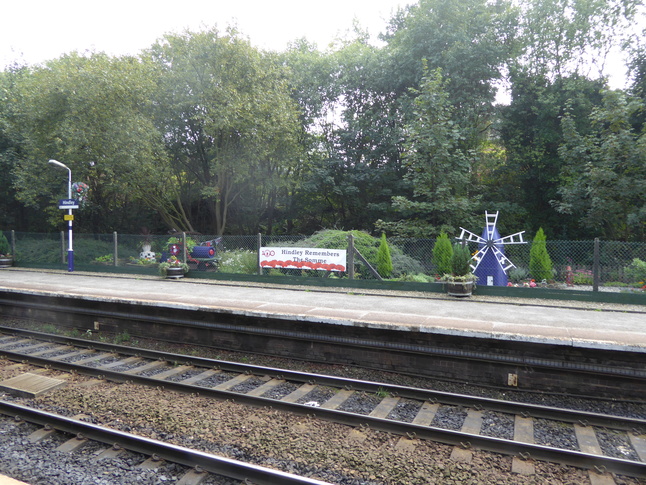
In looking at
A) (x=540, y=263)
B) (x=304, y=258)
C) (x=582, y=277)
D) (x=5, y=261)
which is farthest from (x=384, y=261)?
(x=5, y=261)

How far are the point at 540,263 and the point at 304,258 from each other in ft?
23.7

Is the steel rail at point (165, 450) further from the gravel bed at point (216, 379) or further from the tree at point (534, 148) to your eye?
the tree at point (534, 148)

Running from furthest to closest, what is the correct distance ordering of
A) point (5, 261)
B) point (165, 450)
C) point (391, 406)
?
point (5, 261) → point (391, 406) → point (165, 450)

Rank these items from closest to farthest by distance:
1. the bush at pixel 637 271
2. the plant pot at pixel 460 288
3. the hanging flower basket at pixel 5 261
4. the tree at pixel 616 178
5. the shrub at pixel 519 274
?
the plant pot at pixel 460 288 < the bush at pixel 637 271 < the shrub at pixel 519 274 < the tree at pixel 616 178 < the hanging flower basket at pixel 5 261

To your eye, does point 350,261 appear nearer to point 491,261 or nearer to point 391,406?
point 491,261

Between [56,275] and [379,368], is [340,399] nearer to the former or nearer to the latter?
[379,368]

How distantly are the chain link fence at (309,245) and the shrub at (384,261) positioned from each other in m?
0.29

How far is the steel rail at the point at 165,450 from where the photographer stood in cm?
425

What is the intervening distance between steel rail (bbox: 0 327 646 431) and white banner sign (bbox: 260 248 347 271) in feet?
18.9

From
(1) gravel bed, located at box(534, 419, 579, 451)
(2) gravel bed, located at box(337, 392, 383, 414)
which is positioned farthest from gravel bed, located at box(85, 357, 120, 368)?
(1) gravel bed, located at box(534, 419, 579, 451)

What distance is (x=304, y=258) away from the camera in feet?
44.7

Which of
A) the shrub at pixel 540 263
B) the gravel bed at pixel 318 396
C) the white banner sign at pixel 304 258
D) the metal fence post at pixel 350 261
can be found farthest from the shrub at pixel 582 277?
the gravel bed at pixel 318 396

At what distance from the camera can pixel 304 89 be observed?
2584 centimetres

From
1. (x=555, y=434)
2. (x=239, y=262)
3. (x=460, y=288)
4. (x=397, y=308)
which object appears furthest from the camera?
(x=239, y=262)
